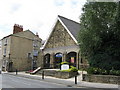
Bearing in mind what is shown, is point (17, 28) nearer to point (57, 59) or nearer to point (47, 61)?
point (47, 61)

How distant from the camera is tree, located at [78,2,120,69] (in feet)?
52.6

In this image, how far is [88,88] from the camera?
1264cm

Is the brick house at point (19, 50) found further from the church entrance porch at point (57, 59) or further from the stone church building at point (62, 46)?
the church entrance porch at point (57, 59)

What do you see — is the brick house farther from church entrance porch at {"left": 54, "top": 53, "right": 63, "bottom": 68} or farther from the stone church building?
church entrance porch at {"left": 54, "top": 53, "right": 63, "bottom": 68}

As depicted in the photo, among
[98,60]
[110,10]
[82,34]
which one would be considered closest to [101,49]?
[98,60]

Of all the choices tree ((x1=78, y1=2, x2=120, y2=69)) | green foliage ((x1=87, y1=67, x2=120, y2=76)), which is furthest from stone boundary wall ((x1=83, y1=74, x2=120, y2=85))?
tree ((x1=78, y1=2, x2=120, y2=69))

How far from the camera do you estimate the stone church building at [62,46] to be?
25.3 m

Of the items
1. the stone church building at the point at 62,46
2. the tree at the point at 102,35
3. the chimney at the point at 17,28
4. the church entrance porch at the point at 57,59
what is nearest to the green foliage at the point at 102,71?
the tree at the point at 102,35

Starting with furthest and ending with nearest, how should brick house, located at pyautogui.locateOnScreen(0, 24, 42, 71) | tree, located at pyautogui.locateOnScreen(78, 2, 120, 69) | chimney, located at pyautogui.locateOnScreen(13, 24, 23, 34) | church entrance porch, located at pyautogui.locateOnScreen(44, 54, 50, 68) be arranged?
chimney, located at pyautogui.locateOnScreen(13, 24, 23, 34) < brick house, located at pyautogui.locateOnScreen(0, 24, 42, 71) < church entrance porch, located at pyautogui.locateOnScreen(44, 54, 50, 68) < tree, located at pyautogui.locateOnScreen(78, 2, 120, 69)

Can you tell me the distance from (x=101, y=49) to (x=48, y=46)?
13.9 meters

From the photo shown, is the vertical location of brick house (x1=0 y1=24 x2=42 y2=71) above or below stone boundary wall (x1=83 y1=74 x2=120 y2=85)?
above

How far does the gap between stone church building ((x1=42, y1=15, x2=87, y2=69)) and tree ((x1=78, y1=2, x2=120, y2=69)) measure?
23.1 feet

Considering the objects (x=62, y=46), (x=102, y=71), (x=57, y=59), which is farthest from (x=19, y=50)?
(x=102, y=71)

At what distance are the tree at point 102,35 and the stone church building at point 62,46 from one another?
277 inches
